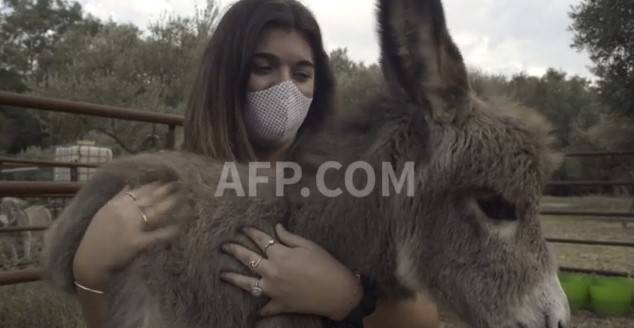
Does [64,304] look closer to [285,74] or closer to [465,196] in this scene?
[285,74]

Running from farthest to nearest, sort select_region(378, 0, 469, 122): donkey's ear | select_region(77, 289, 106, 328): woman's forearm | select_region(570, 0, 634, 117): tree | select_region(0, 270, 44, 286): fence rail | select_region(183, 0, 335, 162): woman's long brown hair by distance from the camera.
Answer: select_region(570, 0, 634, 117): tree < select_region(0, 270, 44, 286): fence rail < select_region(183, 0, 335, 162): woman's long brown hair < select_region(77, 289, 106, 328): woman's forearm < select_region(378, 0, 469, 122): donkey's ear

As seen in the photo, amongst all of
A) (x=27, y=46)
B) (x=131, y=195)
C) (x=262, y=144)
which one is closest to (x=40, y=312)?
(x=262, y=144)

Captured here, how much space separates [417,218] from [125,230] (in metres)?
0.94

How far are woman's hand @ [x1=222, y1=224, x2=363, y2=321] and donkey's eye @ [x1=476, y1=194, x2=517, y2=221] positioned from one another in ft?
1.59

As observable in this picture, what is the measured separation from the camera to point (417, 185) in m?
1.74

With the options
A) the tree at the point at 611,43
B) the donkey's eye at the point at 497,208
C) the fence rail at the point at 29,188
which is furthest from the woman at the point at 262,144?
the tree at the point at 611,43

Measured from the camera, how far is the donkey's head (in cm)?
166

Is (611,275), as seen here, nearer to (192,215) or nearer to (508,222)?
(508,222)

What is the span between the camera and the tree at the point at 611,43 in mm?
12915

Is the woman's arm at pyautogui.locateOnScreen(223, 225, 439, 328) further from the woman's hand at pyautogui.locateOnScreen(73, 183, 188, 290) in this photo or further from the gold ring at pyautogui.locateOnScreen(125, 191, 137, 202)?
the gold ring at pyautogui.locateOnScreen(125, 191, 137, 202)

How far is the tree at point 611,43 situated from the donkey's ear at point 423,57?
13.2m

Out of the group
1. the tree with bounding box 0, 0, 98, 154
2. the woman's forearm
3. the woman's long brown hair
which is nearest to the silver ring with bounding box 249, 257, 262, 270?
the woman's forearm

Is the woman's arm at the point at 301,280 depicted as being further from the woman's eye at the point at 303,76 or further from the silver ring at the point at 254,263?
the woman's eye at the point at 303,76

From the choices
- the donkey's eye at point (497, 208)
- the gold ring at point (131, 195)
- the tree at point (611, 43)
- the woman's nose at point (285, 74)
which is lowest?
the gold ring at point (131, 195)
